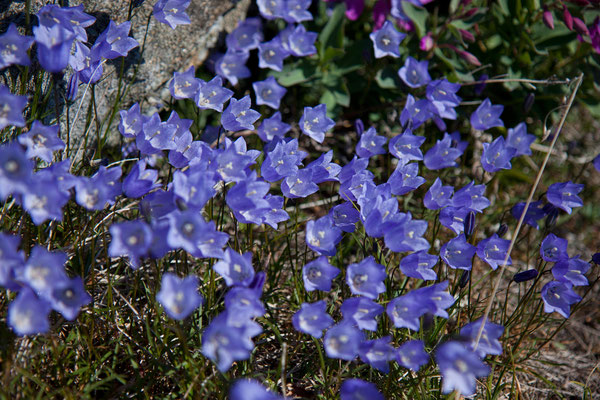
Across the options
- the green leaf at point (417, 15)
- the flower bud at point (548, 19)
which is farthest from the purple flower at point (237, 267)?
the flower bud at point (548, 19)

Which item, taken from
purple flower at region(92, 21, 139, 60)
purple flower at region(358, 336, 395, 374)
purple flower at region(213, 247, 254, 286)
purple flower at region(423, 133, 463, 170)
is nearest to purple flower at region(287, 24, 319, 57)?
purple flower at region(423, 133, 463, 170)

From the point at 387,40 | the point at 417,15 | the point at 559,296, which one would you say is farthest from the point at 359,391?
the point at 417,15

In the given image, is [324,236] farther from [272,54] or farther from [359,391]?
[272,54]

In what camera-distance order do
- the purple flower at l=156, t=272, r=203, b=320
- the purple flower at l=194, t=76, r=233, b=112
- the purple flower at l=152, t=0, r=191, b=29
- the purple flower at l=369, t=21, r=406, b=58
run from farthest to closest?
1. the purple flower at l=369, t=21, r=406, b=58
2. the purple flower at l=152, t=0, r=191, b=29
3. the purple flower at l=194, t=76, r=233, b=112
4. the purple flower at l=156, t=272, r=203, b=320

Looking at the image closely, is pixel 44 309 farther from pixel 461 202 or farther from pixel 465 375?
pixel 461 202

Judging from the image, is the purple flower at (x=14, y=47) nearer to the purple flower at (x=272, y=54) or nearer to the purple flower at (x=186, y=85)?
the purple flower at (x=186, y=85)

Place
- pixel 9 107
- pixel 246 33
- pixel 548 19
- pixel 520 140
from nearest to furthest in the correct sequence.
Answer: pixel 9 107
pixel 520 140
pixel 548 19
pixel 246 33

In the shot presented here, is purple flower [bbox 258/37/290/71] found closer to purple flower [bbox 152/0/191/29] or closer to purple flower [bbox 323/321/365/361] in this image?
purple flower [bbox 152/0/191/29]
